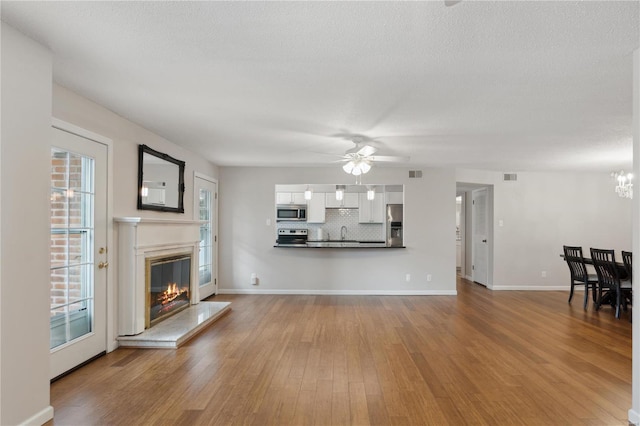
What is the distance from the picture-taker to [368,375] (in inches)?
127

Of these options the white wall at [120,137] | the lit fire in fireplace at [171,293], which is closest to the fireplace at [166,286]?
the lit fire in fireplace at [171,293]

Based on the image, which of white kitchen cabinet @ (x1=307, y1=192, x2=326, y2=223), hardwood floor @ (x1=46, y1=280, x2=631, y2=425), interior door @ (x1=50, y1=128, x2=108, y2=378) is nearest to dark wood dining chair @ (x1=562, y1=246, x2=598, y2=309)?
hardwood floor @ (x1=46, y1=280, x2=631, y2=425)

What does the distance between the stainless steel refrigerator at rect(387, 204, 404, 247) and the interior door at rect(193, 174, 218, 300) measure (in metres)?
3.79

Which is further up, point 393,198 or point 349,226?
point 393,198

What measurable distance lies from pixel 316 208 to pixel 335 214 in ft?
1.87

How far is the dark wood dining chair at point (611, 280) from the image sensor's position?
5.37 metres

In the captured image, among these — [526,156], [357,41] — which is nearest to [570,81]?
[357,41]

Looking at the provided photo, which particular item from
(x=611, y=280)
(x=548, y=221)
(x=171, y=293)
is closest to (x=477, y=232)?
(x=548, y=221)

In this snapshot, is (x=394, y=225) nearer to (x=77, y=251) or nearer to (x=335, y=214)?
(x=335, y=214)

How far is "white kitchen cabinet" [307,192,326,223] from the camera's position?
361 inches

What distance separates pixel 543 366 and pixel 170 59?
4.03 metres

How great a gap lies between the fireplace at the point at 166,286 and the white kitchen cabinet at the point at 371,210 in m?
4.88

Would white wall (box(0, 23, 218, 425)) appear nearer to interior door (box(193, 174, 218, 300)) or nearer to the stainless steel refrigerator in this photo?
interior door (box(193, 174, 218, 300))

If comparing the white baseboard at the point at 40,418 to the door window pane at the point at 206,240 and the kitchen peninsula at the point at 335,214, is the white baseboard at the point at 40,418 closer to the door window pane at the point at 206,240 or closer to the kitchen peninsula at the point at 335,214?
the door window pane at the point at 206,240
